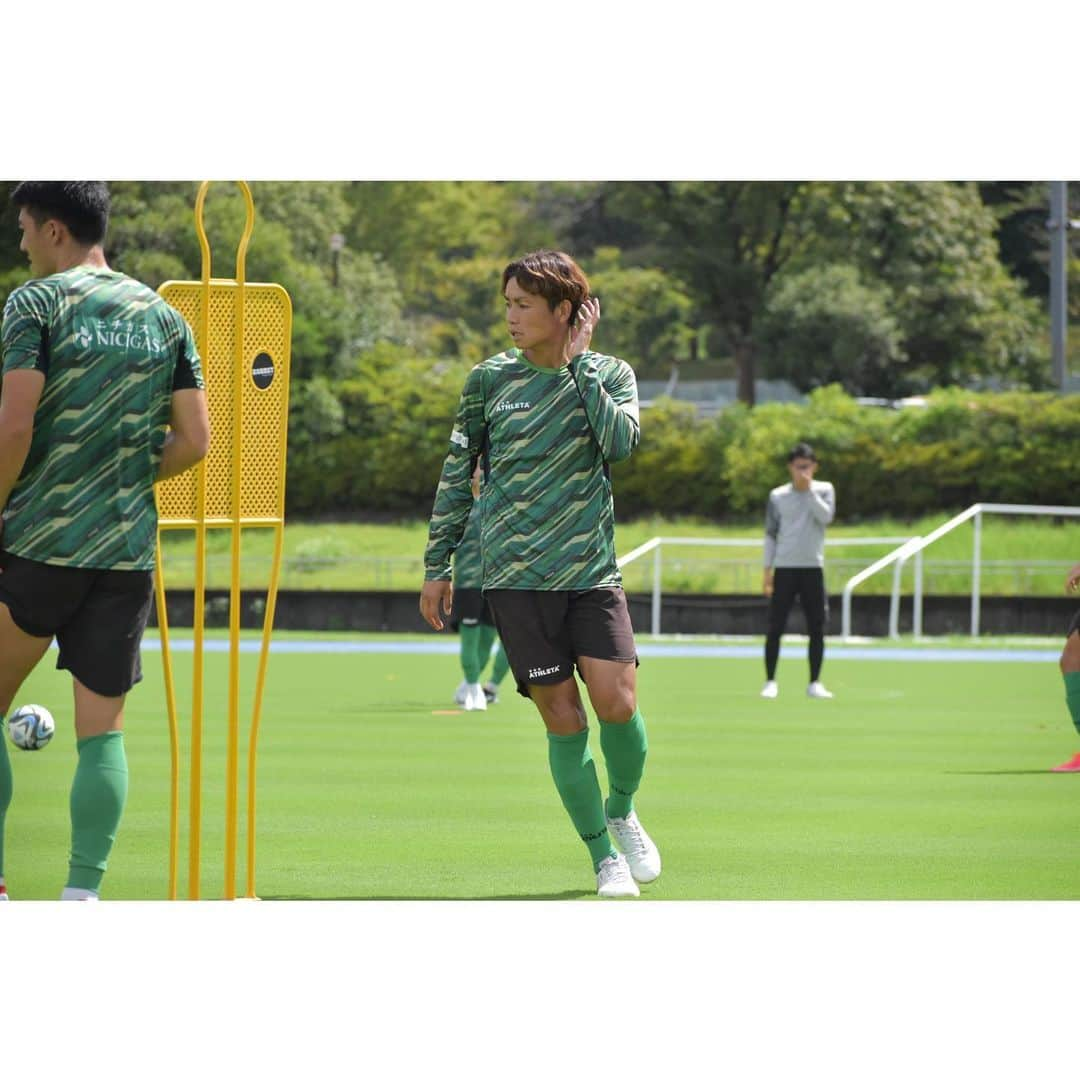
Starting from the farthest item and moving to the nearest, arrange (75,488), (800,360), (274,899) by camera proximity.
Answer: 1. (800,360)
2. (274,899)
3. (75,488)

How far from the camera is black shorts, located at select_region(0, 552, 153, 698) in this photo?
16.7ft

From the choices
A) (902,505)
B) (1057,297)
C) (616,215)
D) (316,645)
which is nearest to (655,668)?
(316,645)

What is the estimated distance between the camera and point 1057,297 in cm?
3481

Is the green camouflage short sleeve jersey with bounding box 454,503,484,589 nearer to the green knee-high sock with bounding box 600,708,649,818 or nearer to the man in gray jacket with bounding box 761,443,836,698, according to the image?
the man in gray jacket with bounding box 761,443,836,698

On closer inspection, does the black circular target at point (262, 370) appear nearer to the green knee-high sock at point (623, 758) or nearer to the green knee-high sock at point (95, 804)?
the green knee-high sock at point (95, 804)

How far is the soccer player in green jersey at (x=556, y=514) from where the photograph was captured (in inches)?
235

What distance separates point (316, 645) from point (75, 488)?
58.6ft

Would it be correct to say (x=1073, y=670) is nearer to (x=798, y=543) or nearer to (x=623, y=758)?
(x=623, y=758)

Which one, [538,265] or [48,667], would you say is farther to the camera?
[48,667]

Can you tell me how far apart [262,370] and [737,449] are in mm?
29255

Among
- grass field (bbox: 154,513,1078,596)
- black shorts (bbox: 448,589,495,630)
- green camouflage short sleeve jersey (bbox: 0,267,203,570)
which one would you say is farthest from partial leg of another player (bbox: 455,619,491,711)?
grass field (bbox: 154,513,1078,596)

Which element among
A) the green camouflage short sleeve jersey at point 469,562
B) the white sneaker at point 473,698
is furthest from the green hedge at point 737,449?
the green camouflage short sleeve jersey at point 469,562

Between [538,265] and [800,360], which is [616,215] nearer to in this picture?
[800,360]

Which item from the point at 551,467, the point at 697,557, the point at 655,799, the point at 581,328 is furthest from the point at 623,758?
the point at 697,557
